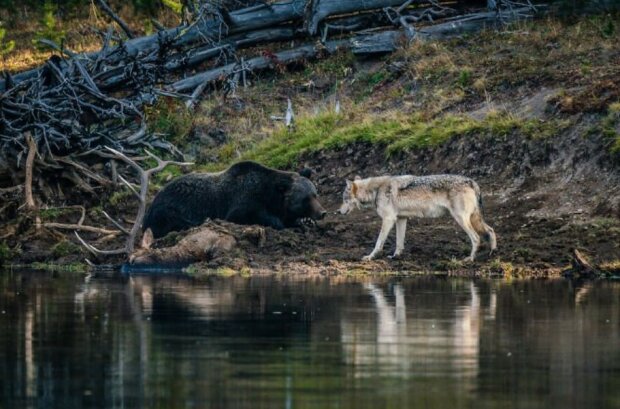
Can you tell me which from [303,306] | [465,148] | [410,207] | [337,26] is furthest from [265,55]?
[303,306]

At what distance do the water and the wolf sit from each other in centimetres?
199

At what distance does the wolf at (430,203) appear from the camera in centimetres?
2200

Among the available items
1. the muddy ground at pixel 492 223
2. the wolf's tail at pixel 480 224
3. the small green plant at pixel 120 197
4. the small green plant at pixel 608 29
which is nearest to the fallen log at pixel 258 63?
the small green plant at pixel 120 197

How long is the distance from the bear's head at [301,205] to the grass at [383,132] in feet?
12.6

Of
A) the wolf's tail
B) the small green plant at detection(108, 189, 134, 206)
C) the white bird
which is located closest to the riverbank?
the small green plant at detection(108, 189, 134, 206)

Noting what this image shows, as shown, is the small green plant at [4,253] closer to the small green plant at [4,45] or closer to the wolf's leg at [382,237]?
the wolf's leg at [382,237]

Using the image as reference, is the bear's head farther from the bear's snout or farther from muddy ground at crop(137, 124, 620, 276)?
muddy ground at crop(137, 124, 620, 276)

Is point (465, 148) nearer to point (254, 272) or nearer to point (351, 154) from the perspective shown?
point (351, 154)

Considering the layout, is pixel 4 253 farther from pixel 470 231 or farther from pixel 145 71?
pixel 470 231

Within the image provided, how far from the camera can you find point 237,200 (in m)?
24.3

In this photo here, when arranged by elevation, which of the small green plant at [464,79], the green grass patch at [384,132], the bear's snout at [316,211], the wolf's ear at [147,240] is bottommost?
the wolf's ear at [147,240]

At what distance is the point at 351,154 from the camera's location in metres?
28.3

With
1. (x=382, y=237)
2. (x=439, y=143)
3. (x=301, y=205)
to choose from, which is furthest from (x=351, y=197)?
(x=439, y=143)

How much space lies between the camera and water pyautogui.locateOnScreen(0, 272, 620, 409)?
11.5m
